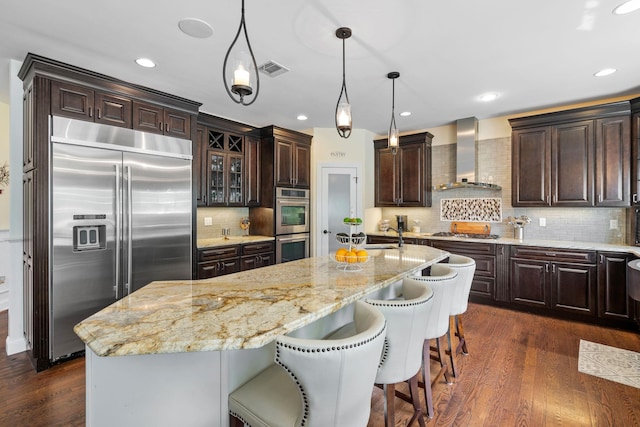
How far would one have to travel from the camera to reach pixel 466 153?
4.68 metres

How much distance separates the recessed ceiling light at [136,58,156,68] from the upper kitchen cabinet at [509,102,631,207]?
4465 mm

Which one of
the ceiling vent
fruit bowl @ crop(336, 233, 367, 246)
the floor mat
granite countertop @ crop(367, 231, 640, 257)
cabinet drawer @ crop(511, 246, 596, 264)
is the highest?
the ceiling vent

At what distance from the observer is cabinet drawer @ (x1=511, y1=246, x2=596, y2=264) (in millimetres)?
3598

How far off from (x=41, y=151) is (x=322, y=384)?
301 centimetres

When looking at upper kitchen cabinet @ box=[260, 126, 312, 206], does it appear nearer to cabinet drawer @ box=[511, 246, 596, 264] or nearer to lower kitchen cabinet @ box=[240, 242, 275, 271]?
lower kitchen cabinet @ box=[240, 242, 275, 271]

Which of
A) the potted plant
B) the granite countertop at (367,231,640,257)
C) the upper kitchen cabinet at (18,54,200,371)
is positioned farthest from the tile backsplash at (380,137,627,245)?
Answer: the potted plant

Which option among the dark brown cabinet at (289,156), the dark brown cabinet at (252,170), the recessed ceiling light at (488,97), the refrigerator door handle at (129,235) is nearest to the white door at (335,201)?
the dark brown cabinet at (289,156)

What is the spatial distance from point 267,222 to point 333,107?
6.52ft

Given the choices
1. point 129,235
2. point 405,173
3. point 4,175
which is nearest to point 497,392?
point 129,235

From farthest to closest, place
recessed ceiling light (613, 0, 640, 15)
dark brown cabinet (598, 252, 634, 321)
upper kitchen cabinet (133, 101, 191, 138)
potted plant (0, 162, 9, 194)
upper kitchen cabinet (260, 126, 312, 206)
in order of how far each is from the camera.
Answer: upper kitchen cabinet (260, 126, 312, 206) → potted plant (0, 162, 9, 194) → dark brown cabinet (598, 252, 634, 321) → upper kitchen cabinet (133, 101, 191, 138) → recessed ceiling light (613, 0, 640, 15)

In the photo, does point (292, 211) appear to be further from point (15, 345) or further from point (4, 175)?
point (4, 175)

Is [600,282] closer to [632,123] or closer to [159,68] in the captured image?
[632,123]

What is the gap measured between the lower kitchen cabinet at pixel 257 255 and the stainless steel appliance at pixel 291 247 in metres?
0.12

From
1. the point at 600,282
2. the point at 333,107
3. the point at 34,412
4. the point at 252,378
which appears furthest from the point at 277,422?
the point at 600,282
